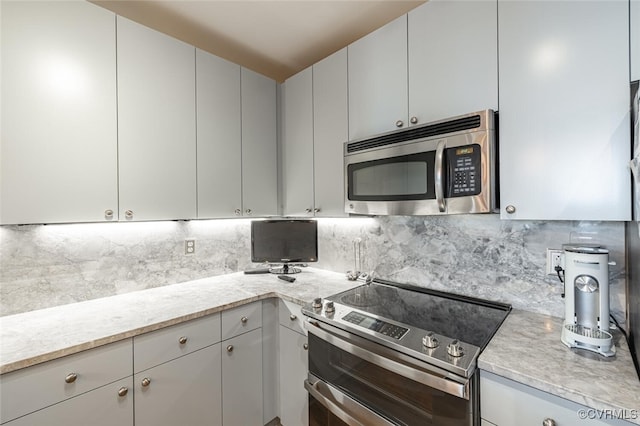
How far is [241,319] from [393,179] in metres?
1.17

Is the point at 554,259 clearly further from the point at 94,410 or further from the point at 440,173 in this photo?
the point at 94,410

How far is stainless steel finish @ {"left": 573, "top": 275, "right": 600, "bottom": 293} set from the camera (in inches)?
38.2

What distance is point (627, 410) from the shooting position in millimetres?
690

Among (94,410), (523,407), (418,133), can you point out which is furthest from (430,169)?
(94,410)

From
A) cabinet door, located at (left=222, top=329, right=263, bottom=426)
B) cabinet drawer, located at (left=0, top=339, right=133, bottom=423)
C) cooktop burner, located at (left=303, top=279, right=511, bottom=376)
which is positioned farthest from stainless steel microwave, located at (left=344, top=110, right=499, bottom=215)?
cabinet drawer, located at (left=0, top=339, right=133, bottom=423)

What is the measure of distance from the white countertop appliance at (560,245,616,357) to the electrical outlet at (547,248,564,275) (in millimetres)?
246

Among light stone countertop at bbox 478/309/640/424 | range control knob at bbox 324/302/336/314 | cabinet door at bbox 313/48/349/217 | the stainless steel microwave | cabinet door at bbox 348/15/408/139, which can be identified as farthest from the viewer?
cabinet door at bbox 313/48/349/217

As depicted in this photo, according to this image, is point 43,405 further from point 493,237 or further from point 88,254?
point 493,237

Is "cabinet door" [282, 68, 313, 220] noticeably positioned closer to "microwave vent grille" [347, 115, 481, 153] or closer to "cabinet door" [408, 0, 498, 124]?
"microwave vent grille" [347, 115, 481, 153]

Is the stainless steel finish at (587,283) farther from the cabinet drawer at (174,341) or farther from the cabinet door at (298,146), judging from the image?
the cabinet drawer at (174,341)

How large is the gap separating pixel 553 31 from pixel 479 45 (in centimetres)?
26

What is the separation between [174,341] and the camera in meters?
1.37

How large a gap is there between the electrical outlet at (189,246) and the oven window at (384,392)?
113 cm

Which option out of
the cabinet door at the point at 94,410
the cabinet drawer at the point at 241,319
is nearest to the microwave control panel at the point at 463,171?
the cabinet drawer at the point at 241,319
